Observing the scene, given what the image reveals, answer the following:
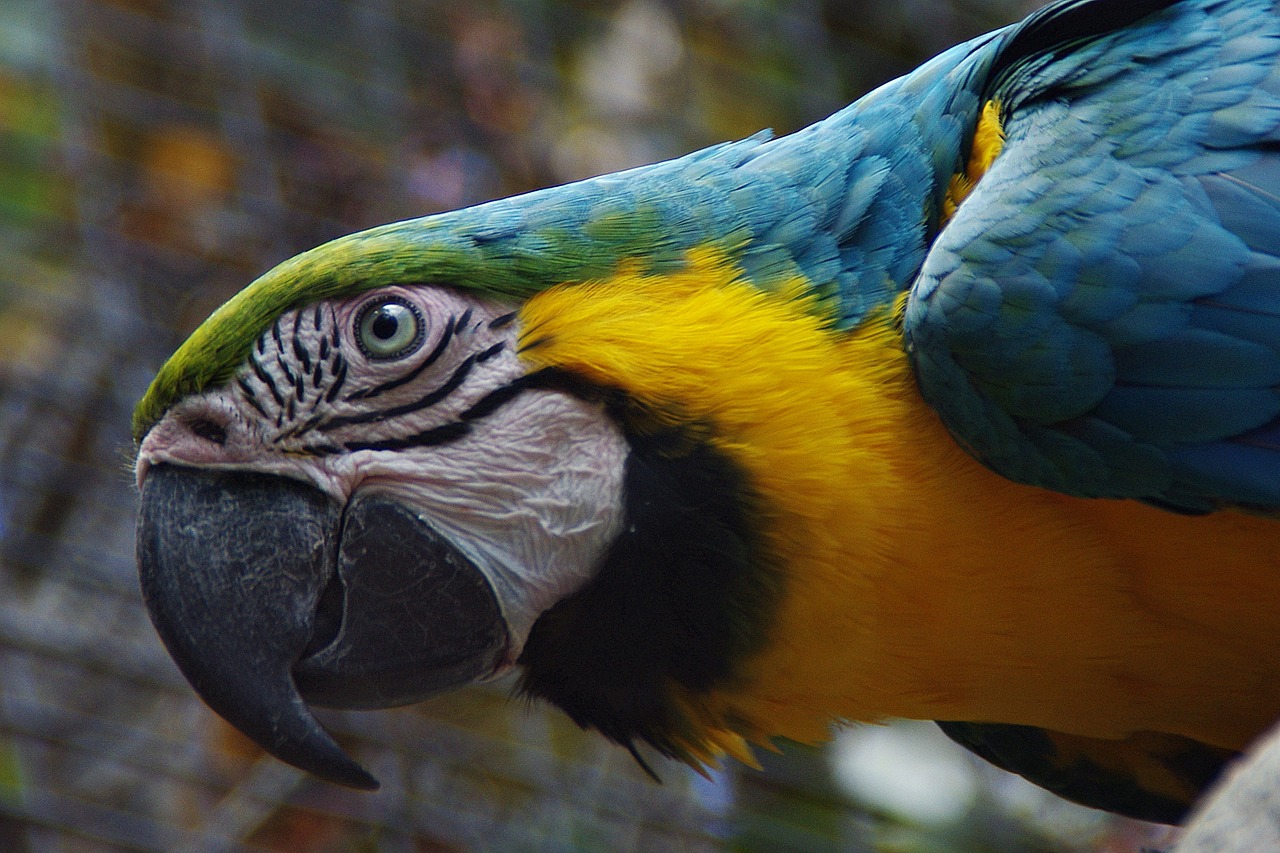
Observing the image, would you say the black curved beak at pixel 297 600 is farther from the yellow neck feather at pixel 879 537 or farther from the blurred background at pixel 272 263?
the blurred background at pixel 272 263

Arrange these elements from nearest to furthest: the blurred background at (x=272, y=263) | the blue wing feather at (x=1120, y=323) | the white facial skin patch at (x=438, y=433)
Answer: the blue wing feather at (x=1120, y=323), the white facial skin patch at (x=438, y=433), the blurred background at (x=272, y=263)

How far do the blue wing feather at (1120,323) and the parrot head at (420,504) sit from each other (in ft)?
0.85

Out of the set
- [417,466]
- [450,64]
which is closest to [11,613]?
[450,64]

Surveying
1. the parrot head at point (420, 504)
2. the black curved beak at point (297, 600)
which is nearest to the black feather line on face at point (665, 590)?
the parrot head at point (420, 504)

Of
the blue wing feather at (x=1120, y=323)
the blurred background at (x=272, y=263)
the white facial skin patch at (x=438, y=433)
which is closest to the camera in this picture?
the blue wing feather at (x=1120, y=323)

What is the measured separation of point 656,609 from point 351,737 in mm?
1992

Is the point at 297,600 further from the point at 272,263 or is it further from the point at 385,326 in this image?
the point at 272,263

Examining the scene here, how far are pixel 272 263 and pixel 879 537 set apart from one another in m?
2.51

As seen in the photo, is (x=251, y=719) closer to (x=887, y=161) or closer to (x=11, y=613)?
(x=887, y=161)

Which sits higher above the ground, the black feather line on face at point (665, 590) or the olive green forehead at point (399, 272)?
the olive green forehead at point (399, 272)

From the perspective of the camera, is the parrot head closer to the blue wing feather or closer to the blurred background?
the blue wing feather

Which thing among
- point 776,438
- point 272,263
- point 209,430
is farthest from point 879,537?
point 272,263

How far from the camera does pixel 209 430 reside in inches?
53.5

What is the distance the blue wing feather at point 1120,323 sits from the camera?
123 centimetres
